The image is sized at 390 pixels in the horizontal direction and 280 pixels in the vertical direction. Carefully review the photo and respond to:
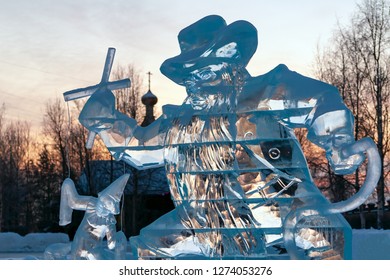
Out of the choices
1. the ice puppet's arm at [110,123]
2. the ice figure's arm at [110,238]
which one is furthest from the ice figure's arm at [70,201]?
the ice puppet's arm at [110,123]

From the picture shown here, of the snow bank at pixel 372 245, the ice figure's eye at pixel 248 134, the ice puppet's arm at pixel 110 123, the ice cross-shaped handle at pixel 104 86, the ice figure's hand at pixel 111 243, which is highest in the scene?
the ice cross-shaped handle at pixel 104 86

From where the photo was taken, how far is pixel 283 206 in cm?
→ 409

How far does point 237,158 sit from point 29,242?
12133mm

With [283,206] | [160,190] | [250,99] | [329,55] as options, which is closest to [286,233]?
[283,206]

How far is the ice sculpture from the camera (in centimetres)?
396

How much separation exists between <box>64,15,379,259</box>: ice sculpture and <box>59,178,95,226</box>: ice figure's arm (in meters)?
0.51

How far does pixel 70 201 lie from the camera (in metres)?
4.63

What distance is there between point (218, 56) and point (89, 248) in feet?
5.37

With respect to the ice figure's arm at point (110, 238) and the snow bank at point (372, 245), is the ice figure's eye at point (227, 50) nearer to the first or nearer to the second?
the ice figure's arm at point (110, 238)

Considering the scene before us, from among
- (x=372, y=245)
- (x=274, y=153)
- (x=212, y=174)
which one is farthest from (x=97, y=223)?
(x=372, y=245)

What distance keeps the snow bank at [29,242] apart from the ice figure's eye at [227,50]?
1180 cm

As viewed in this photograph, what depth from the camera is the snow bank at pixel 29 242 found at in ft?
50.1

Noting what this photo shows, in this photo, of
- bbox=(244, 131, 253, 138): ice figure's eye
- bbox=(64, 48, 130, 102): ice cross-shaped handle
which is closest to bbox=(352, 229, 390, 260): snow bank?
bbox=(244, 131, 253, 138): ice figure's eye
